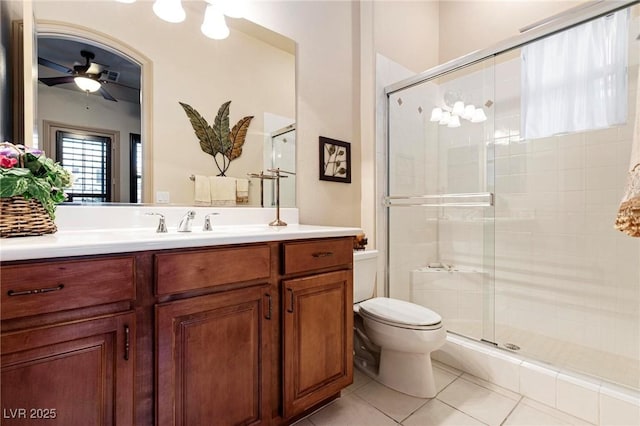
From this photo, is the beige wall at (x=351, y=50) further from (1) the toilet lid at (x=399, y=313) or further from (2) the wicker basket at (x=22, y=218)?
(2) the wicker basket at (x=22, y=218)

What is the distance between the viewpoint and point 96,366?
2.68 ft

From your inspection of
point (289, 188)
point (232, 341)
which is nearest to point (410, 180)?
point (289, 188)

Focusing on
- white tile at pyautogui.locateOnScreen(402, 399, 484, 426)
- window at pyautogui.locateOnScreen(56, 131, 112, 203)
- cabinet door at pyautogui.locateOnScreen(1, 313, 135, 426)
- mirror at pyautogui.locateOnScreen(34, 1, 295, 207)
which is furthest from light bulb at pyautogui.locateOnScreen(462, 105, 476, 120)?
cabinet door at pyautogui.locateOnScreen(1, 313, 135, 426)

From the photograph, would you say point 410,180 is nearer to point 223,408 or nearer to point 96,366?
point 223,408

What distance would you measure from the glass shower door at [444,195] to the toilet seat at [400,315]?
1.76 ft

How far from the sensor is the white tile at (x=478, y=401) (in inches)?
57.1

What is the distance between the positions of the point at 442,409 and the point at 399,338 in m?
0.38

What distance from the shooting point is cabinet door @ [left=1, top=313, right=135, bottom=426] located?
0.72 meters

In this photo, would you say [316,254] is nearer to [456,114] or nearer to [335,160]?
[335,160]

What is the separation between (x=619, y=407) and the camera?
1332 mm

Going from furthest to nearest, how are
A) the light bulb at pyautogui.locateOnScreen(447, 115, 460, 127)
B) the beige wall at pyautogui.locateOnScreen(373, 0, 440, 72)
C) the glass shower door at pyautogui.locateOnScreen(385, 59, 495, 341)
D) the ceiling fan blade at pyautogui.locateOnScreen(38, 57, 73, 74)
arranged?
the light bulb at pyautogui.locateOnScreen(447, 115, 460, 127) < the beige wall at pyautogui.locateOnScreen(373, 0, 440, 72) < the glass shower door at pyautogui.locateOnScreen(385, 59, 495, 341) < the ceiling fan blade at pyautogui.locateOnScreen(38, 57, 73, 74)

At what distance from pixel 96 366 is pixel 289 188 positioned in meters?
1.30

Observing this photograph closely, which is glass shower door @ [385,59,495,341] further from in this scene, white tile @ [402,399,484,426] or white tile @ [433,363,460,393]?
white tile @ [402,399,484,426]

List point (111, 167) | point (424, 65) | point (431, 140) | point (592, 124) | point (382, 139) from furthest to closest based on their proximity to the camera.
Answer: point (424, 65) → point (431, 140) → point (382, 139) → point (592, 124) → point (111, 167)
